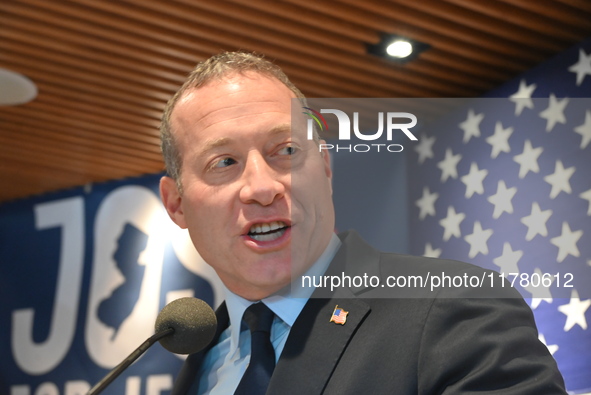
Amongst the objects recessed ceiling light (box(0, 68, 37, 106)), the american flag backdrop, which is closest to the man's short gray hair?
the american flag backdrop

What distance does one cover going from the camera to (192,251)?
6492mm

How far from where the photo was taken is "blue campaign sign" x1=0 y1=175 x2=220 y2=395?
21.4 ft

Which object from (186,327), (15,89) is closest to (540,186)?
(186,327)

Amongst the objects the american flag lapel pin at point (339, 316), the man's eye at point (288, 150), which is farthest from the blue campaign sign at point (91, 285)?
the american flag lapel pin at point (339, 316)

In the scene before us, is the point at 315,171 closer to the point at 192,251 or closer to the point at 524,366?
the point at 524,366

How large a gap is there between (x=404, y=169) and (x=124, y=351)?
503 cm

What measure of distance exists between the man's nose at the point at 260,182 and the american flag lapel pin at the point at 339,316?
1.00ft

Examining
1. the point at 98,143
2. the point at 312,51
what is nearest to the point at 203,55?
the point at 312,51

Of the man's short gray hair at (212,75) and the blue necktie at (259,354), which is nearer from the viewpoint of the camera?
the blue necktie at (259,354)

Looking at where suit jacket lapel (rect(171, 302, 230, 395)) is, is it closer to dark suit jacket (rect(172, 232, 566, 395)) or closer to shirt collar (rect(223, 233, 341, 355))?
shirt collar (rect(223, 233, 341, 355))

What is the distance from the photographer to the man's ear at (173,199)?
81.8 inches

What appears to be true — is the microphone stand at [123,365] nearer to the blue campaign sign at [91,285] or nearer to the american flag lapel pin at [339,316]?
the american flag lapel pin at [339,316]

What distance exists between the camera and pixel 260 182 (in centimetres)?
166

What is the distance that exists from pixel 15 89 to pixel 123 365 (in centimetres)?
445
